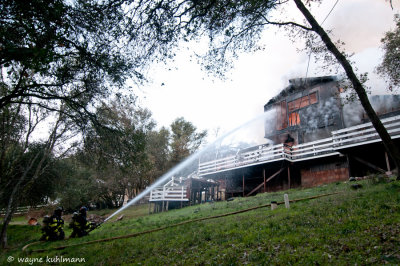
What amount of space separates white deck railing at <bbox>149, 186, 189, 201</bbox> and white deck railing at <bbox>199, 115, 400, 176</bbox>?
9.36 feet

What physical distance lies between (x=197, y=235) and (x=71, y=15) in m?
8.14

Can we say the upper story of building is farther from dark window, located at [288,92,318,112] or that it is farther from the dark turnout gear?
the dark turnout gear

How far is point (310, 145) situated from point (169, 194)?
14896 millimetres

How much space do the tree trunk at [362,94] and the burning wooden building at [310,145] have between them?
7.63m

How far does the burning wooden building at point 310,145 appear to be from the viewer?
1725 cm

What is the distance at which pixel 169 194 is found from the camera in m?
25.8

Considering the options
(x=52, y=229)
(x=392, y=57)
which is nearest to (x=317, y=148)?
(x=392, y=57)

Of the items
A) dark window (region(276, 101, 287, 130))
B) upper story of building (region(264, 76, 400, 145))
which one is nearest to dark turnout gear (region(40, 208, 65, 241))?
upper story of building (region(264, 76, 400, 145))

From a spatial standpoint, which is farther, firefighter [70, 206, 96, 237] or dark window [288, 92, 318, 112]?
dark window [288, 92, 318, 112]

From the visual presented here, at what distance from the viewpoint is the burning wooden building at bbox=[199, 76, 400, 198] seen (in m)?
17.2

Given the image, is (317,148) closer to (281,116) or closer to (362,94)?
(281,116)

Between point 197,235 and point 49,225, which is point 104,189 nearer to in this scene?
point 49,225

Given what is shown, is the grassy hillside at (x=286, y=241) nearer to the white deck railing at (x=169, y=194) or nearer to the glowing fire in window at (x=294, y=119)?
the glowing fire in window at (x=294, y=119)

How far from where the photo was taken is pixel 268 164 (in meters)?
21.9
